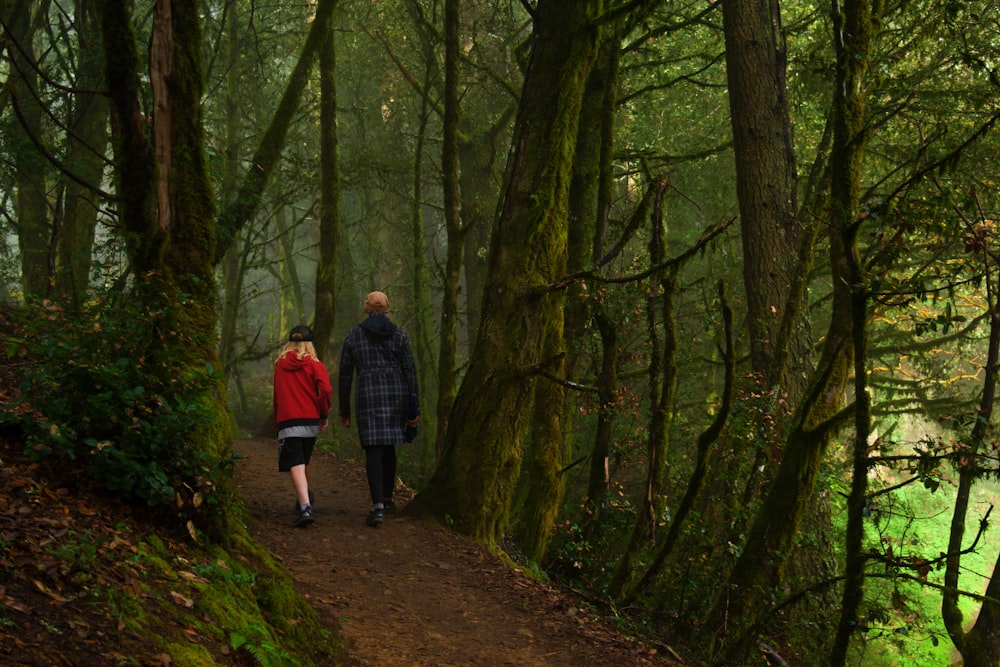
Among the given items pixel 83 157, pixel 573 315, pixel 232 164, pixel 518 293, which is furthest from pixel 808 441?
pixel 232 164

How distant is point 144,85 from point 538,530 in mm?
8024

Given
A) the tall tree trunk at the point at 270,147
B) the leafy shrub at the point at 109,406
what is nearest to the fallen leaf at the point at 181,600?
the leafy shrub at the point at 109,406

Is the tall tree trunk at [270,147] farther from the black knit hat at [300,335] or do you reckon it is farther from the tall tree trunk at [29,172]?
the black knit hat at [300,335]

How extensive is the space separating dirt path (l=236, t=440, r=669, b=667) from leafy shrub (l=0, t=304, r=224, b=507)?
1586 mm

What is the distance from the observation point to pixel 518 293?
7.83 metres

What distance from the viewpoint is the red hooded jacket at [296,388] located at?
7.97 metres

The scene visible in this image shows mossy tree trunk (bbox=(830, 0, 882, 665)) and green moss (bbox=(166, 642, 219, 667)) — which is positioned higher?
mossy tree trunk (bbox=(830, 0, 882, 665))

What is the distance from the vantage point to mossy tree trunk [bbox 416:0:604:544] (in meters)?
7.82

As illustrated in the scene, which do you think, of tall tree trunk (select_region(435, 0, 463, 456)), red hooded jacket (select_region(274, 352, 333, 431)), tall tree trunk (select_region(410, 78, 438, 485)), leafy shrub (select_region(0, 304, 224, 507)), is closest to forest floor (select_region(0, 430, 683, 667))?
leafy shrub (select_region(0, 304, 224, 507))

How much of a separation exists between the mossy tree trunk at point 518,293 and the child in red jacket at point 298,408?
4.20 feet

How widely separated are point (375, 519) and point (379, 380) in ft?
4.37

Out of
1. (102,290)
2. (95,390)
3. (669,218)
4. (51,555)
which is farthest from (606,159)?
(669,218)

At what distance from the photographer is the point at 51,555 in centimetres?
372

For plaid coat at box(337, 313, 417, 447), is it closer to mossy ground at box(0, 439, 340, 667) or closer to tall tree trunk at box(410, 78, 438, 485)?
mossy ground at box(0, 439, 340, 667)
